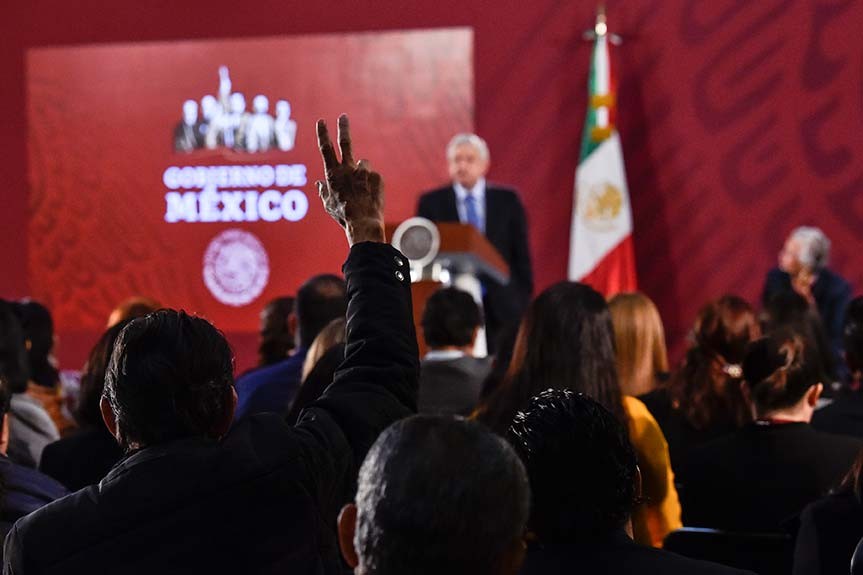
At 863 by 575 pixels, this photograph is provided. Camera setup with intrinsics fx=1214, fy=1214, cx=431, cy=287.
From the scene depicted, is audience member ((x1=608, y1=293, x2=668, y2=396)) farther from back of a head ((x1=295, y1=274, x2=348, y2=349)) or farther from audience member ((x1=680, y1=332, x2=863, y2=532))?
back of a head ((x1=295, y1=274, x2=348, y2=349))

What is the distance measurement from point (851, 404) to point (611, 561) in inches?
79.4

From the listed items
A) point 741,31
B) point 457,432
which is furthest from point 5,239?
point 457,432

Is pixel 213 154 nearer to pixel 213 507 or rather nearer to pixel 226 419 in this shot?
pixel 226 419

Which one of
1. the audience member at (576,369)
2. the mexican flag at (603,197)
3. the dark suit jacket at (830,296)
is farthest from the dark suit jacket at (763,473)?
the mexican flag at (603,197)

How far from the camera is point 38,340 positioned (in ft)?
13.6

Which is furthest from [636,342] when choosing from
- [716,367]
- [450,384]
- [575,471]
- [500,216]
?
[500,216]

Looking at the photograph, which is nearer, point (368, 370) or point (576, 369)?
point (368, 370)

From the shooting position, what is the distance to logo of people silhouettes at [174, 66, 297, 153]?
317 inches

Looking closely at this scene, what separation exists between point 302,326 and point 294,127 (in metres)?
4.59

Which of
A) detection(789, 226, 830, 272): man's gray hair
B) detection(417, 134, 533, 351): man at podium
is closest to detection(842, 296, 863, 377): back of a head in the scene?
detection(417, 134, 533, 351): man at podium

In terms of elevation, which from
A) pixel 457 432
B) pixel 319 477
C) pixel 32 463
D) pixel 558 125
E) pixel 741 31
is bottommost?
pixel 32 463

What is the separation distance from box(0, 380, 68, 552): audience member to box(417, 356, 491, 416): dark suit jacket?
68.3 inches

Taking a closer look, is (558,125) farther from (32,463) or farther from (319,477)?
(319,477)

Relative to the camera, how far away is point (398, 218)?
7887 mm
